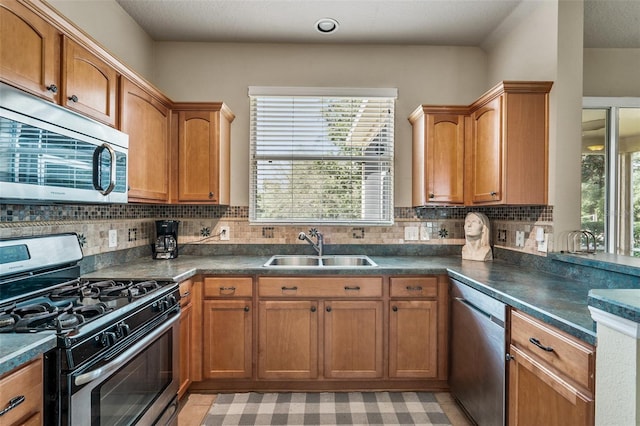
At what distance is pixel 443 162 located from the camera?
2668 mm

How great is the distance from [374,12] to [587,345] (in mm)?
2419

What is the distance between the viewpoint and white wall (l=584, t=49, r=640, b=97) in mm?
2975

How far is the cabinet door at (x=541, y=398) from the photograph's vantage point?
1168 millimetres

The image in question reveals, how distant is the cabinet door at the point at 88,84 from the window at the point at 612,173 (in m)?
3.63

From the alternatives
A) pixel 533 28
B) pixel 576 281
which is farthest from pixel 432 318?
pixel 533 28

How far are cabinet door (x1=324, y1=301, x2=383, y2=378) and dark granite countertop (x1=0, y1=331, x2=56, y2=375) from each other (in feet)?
5.11

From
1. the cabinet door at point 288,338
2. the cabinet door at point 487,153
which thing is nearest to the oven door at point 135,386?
the cabinet door at point 288,338

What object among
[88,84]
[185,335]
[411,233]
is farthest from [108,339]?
[411,233]

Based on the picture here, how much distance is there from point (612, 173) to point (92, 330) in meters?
3.88

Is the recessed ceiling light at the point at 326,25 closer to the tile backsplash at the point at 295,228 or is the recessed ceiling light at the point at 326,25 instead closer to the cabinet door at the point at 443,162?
the cabinet door at the point at 443,162

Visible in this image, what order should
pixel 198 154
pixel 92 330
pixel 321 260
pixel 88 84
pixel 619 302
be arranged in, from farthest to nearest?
pixel 321 260
pixel 198 154
pixel 88 84
pixel 92 330
pixel 619 302

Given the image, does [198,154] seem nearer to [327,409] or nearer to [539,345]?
[327,409]

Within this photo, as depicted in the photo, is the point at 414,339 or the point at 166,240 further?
the point at 166,240

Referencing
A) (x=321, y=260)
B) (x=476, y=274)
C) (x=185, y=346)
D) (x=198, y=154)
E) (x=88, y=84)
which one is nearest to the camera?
(x=88, y=84)
